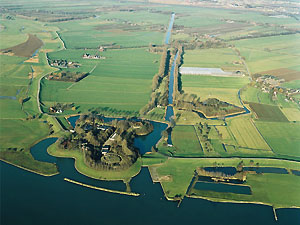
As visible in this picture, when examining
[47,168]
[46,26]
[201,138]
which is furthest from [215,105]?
[46,26]

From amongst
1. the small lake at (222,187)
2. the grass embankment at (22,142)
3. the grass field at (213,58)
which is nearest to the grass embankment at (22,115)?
the grass embankment at (22,142)

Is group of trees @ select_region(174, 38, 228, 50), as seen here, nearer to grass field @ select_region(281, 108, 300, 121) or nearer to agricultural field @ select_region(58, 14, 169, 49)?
agricultural field @ select_region(58, 14, 169, 49)

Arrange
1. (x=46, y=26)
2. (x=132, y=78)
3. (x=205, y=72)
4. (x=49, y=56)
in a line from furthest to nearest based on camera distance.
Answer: (x=46, y=26), (x=49, y=56), (x=205, y=72), (x=132, y=78)

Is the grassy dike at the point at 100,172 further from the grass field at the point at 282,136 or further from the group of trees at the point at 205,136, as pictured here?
the grass field at the point at 282,136

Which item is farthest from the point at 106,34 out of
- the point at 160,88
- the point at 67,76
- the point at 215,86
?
the point at 215,86

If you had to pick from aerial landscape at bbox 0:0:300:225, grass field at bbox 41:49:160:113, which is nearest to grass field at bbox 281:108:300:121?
aerial landscape at bbox 0:0:300:225

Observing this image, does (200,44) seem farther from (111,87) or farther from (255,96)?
(111,87)

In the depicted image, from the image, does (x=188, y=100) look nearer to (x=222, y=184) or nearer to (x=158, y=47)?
(x=222, y=184)
